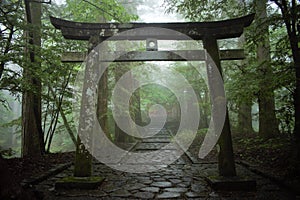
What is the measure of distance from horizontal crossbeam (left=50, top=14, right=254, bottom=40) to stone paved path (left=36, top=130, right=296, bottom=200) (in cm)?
358

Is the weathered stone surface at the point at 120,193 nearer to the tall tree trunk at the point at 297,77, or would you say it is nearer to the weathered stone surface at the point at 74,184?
the weathered stone surface at the point at 74,184

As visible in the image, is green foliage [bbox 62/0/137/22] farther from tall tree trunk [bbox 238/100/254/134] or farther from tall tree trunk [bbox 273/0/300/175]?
tall tree trunk [bbox 238/100/254/134]

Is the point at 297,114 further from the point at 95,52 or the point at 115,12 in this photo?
the point at 115,12

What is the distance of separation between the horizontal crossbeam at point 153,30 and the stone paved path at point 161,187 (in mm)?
3580

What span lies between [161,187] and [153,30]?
3.74 m

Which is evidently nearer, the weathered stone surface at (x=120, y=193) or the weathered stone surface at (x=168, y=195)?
the weathered stone surface at (x=168, y=195)

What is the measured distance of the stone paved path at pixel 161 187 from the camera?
4305 millimetres

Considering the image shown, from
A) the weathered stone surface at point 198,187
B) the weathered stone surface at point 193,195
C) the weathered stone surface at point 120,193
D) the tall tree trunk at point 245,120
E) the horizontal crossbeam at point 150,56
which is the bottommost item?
the weathered stone surface at point 198,187

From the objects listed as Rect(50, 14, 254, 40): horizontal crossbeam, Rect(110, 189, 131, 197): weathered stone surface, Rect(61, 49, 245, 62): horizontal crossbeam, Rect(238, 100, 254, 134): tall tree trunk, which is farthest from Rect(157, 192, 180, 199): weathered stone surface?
Rect(238, 100, 254, 134): tall tree trunk

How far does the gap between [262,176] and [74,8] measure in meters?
8.61

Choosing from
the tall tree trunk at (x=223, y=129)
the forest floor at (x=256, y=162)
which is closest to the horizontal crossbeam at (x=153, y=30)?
the tall tree trunk at (x=223, y=129)

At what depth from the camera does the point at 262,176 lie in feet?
17.7

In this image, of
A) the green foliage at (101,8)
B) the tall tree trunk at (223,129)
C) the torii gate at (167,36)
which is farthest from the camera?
the green foliage at (101,8)

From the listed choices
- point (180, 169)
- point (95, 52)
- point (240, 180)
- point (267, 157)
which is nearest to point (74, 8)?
point (95, 52)
